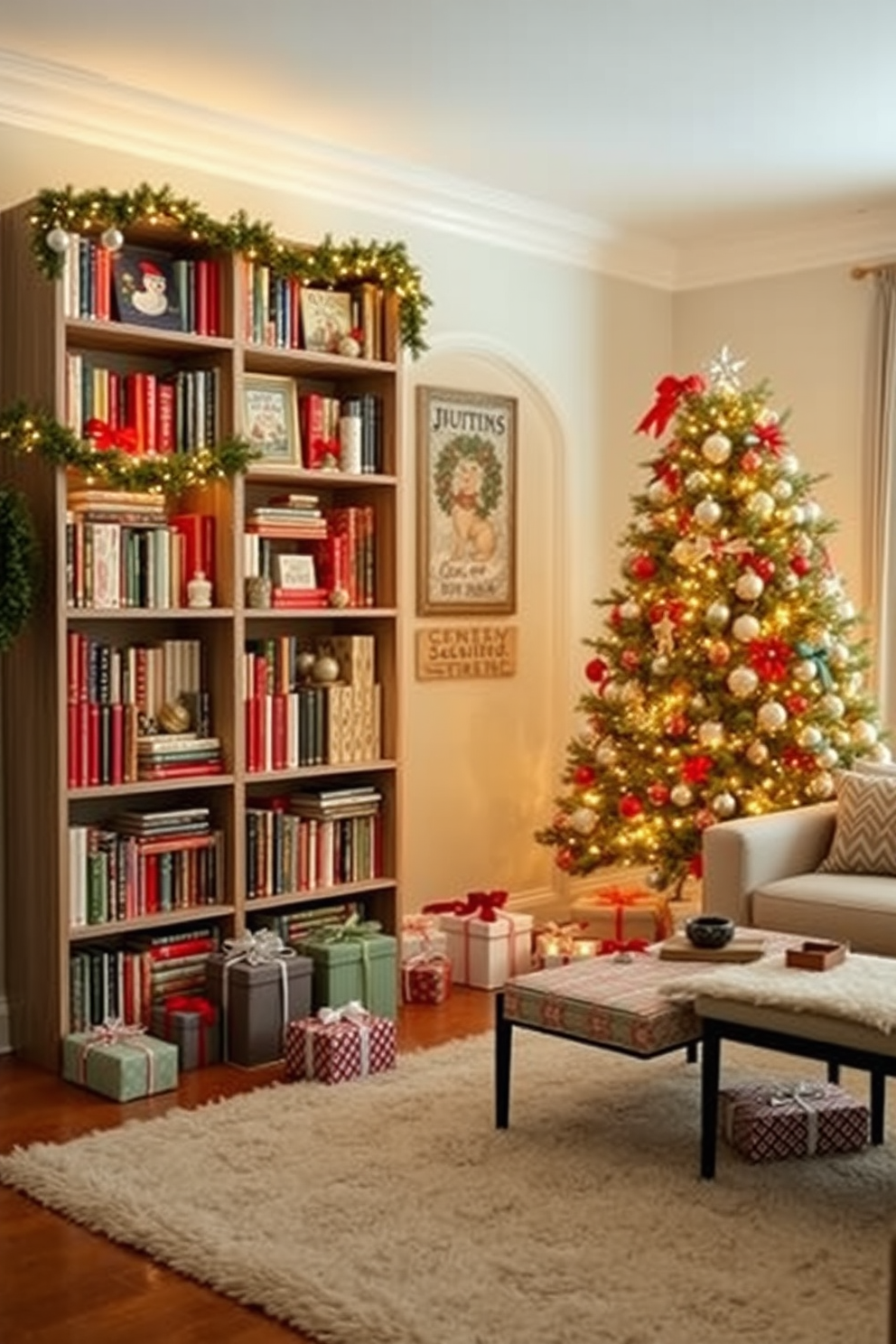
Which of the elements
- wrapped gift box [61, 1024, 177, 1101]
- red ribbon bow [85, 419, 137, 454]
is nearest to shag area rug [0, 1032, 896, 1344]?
wrapped gift box [61, 1024, 177, 1101]

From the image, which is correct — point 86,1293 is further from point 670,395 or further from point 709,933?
point 670,395

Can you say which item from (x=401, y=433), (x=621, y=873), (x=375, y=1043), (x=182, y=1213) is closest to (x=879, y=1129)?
(x=375, y=1043)

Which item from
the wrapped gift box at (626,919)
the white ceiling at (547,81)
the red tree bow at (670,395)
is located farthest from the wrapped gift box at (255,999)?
the white ceiling at (547,81)

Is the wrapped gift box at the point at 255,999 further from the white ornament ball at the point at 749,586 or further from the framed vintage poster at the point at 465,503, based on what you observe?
the white ornament ball at the point at 749,586

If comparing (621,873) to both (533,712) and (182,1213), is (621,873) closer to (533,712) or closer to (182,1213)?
(533,712)

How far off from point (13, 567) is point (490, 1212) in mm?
2066

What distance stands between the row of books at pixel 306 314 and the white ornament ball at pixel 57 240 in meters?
0.66

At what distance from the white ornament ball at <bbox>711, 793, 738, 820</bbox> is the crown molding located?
93.9 inches

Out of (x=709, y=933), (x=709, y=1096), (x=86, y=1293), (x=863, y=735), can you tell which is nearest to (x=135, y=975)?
(x=86, y=1293)

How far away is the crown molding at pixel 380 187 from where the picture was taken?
4816mm

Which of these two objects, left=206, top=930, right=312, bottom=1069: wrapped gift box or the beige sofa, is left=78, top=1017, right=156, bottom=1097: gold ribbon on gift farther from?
the beige sofa

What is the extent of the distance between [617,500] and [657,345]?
0.76 meters

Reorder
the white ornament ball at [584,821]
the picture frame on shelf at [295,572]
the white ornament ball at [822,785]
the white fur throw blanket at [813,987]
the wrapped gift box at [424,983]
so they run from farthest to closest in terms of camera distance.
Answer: the white ornament ball at [584,821] → the white ornament ball at [822,785] → the wrapped gift box at [424,983] → the picture frame on shelf at [295,572] → the white fur throw blanket at [813,987]

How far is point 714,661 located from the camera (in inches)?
231
